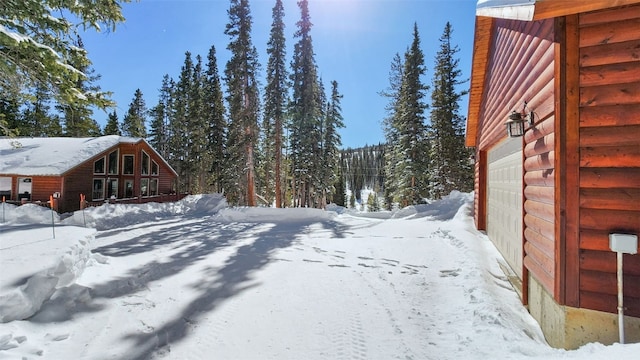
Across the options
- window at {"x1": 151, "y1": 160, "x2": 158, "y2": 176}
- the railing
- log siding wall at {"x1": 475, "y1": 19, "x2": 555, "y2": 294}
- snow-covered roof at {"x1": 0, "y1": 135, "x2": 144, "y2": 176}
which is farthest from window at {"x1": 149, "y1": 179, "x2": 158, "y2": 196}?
log siding wall at {"x1": 475, "y1": 19, "x2": 555, "y2": 294}

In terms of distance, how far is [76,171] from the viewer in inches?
632

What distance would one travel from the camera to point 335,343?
3318 millimetres

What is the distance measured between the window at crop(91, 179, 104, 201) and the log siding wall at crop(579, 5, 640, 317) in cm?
2101

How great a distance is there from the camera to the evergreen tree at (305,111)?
2095 cm

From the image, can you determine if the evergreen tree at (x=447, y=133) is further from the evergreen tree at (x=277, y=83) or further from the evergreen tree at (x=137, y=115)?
the evergreen tree at (x=137, y=115)

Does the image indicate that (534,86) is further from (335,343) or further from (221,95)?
(221,95)

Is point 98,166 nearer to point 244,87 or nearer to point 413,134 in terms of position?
point 244,87

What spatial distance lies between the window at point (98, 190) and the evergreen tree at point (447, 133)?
20.4m

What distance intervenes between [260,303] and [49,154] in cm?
1828

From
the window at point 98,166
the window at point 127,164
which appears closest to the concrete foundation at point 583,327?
the window at point 98,166

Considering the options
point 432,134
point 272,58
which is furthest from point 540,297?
point 272,58

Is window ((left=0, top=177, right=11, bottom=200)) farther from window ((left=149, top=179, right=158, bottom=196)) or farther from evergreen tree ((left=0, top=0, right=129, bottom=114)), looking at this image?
evergreen tree ((left=0, top=0, right=129, bottom=114))

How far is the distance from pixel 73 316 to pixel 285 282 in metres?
2.83

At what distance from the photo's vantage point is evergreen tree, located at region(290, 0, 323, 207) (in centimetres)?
2095
